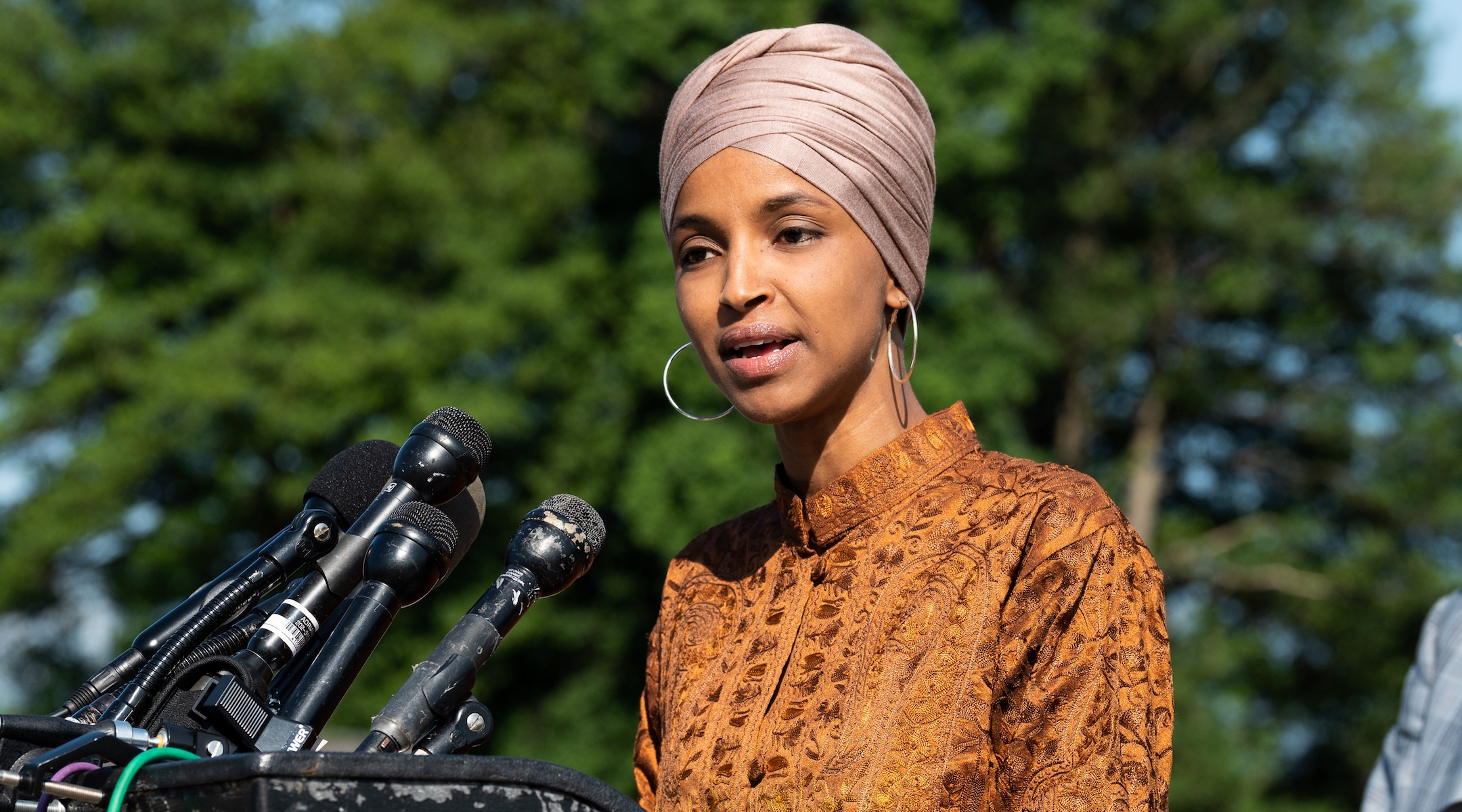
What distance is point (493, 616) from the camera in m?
1.59

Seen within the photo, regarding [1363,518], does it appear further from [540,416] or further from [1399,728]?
[1399,728]

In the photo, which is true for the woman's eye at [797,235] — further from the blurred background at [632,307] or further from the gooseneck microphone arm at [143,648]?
the blurred background at [632,307]

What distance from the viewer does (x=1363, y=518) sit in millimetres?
16500

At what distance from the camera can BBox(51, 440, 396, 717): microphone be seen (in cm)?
189

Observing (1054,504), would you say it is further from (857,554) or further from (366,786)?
(366,786)

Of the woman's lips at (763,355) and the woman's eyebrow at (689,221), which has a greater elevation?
the woman's eyebrow at (689,221)

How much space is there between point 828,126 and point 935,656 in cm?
78

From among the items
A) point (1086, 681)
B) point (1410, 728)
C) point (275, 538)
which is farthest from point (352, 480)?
point (1410, 728)

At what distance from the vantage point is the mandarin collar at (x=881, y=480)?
213cm

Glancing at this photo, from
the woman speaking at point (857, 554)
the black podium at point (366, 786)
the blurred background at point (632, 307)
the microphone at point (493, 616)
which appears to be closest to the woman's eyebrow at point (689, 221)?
the woman speaking at point (857, 554)

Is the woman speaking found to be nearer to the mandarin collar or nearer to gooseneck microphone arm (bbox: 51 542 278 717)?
the mandarin collar

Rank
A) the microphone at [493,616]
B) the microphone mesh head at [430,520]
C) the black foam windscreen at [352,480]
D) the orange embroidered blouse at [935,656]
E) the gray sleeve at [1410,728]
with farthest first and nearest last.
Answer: the gray sleeve at [1410,728] → the black foam windscreen at [352,480] → the orange embroidered blouse at [935,656] → the microphone mesh head at [430,520] → the microphone at [493,616]

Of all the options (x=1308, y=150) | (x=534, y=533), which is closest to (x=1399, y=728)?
(x=534, y=533)

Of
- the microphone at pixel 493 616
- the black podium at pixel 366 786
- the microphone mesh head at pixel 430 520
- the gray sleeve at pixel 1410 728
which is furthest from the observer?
the gray sleeve at pixel 1410 728
